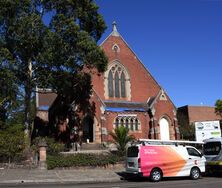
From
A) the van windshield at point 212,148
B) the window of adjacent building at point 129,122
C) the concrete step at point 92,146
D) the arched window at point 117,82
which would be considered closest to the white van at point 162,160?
the van windshield at point 212,148

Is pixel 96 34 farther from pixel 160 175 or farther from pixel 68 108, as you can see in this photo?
pixel 160 175

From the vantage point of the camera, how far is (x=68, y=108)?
38.7 metres

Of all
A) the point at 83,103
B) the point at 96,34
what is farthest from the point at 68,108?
the point at 96,34

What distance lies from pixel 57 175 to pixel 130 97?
22.4 m

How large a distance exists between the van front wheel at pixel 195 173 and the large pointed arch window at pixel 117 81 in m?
21.6

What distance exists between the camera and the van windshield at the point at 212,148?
24.0 m

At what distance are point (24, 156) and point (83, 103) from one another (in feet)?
45.2

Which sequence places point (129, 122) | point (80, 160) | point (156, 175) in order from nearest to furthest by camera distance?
point (156, 175), point (80, 160), point (129, 122)

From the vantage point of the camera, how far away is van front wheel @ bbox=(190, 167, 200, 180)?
21797 mm

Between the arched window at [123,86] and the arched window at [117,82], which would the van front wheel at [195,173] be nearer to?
the arched window at [117,82]

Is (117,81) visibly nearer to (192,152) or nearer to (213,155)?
(213,155)

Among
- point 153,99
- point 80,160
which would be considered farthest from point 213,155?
point 153,99

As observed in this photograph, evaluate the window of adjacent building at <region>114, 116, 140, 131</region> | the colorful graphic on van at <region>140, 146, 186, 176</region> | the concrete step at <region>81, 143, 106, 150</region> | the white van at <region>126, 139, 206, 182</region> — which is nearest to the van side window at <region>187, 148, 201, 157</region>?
the white van at <region>126, 139, 206, 182</region>

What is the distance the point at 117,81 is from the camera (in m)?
43.4
